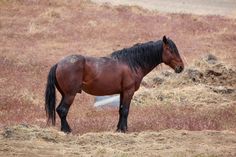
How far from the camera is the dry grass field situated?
10289 millimetres

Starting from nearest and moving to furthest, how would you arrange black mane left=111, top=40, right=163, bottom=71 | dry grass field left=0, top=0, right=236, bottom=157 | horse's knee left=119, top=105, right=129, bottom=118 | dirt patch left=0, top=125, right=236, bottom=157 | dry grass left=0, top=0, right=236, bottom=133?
dirt patch left=0, top=125, right=236, bottom=157 → dry grass field left=0, top=0, right=236, bottom=157 → horse's knee left=119, top=105, right=129, bottom=118 → black mane left=111, top=40, right=163, bottom=71 → dry grass left=0, top=0, right=236, bottom=133

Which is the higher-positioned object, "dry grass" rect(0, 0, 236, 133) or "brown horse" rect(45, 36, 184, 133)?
"brown horse" rect(45, 36, 184, 133)

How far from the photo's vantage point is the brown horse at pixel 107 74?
12.2 m

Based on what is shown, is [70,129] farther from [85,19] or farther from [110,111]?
[85,19]

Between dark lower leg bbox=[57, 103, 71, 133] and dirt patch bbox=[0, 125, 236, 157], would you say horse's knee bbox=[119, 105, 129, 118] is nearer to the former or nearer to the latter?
dark lower leg bbox=[57, 103, 71, 133]

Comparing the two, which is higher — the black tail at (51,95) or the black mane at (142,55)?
the black mane at (142,55)

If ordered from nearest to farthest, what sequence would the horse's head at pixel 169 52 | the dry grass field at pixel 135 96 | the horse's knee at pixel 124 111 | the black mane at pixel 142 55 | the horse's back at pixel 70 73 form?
the dry grass field at pixel 135 96 → the horse's back at pixel 70 73 → the horse's knee at pixel 124 111 → the black mane at pixel 142 55 → the horse's head at pixel 169 52

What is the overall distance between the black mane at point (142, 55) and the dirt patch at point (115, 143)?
1.96 meters

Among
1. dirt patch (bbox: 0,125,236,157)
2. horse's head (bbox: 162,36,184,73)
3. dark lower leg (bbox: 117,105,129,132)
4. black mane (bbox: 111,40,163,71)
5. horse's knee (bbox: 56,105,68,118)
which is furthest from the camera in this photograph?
horse's head (bbox: 162,36,184,73)

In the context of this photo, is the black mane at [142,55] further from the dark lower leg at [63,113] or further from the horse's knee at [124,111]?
the dark lower leg at [63,113]

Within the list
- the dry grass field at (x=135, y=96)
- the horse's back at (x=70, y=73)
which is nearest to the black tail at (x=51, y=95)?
the horse's back at (x=70, y=73)

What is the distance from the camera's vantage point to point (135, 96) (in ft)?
59.7

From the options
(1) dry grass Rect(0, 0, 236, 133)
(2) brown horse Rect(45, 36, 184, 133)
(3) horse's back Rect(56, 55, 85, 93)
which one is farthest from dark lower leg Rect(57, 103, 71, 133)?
(1) dry grass Rect(0, 0, 236, 133)

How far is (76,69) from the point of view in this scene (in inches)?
479
